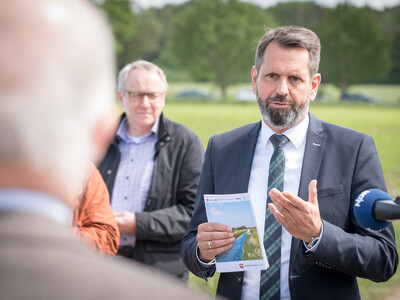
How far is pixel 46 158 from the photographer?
0.93m

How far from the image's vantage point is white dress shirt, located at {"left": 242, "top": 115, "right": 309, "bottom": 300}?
2629mm

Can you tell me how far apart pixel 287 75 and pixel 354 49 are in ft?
208

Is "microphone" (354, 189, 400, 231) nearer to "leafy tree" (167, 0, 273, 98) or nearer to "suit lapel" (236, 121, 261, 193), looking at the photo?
"suit lapel" (236, 121, 261, 193)

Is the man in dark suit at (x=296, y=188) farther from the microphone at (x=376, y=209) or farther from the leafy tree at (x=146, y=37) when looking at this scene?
the leafy tree at (x=146, y=37)

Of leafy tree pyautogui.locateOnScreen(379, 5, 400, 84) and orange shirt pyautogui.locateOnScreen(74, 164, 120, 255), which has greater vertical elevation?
leafy tree pyautogui.locateOnScreen(379, 5, 400, 84)

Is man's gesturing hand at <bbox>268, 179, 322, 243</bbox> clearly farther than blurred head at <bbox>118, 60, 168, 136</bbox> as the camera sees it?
No

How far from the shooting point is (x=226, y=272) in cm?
274

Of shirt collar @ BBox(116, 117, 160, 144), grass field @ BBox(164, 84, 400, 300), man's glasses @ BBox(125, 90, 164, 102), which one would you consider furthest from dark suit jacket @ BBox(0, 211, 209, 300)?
grass field @ BBox(164, 84, 400, 300)

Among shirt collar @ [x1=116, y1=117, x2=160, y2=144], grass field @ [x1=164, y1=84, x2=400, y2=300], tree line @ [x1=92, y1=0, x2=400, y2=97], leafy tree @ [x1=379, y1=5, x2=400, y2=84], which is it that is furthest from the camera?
leafy tree @ [x1=379, y1=5, x2=400, y2=84]

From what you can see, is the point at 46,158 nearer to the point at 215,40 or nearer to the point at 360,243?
the point at 360,243

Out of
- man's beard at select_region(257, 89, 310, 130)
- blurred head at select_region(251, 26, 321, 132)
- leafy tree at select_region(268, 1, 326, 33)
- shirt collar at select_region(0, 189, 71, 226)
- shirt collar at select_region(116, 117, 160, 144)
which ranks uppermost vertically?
leafy tree at select_region(268, 1, 326, 33)

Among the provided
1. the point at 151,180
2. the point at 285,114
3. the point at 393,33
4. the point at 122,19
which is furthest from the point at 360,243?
the point at 393,33

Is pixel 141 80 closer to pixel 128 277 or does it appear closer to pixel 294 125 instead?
pixel 294 125

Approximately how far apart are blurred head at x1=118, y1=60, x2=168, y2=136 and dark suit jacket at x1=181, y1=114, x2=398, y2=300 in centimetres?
160
